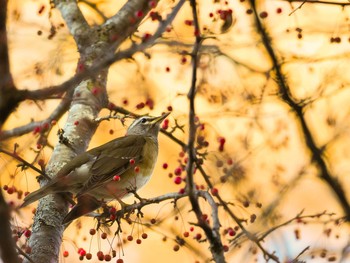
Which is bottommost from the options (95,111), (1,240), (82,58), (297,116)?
(1,240)

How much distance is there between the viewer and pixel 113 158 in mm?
6633

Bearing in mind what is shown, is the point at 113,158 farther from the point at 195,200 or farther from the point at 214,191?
the point at 195,200

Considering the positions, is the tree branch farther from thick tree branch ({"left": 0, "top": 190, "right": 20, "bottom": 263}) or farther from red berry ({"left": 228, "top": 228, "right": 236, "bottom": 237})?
red berry ({"left": 228, "top": 228, "right": 236, "bottom": 237})

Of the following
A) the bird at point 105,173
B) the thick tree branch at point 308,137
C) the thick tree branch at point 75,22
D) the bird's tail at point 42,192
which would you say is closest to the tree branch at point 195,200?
the thick tree branch at point 308,137

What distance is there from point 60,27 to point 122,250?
3.02 m

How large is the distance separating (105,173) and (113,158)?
0.30 m

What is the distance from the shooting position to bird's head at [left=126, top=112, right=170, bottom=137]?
773 centimetres

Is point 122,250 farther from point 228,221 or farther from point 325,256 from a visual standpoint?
point 325,256

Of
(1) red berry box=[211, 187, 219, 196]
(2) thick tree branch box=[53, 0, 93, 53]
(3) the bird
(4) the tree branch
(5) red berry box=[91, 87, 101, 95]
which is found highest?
(2) thick tree branch box=[53, 0, 93, 53]

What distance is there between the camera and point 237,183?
5.01m

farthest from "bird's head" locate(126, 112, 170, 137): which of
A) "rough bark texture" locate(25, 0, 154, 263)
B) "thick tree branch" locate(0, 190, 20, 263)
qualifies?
"thick tree branch" locate(0, 190, 20, 263)

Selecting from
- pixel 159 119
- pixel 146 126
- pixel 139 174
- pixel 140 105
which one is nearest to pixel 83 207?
pixel 139 174

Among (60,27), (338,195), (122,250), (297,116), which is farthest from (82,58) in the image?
(338,195)

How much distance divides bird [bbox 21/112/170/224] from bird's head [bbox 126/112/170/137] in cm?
1
